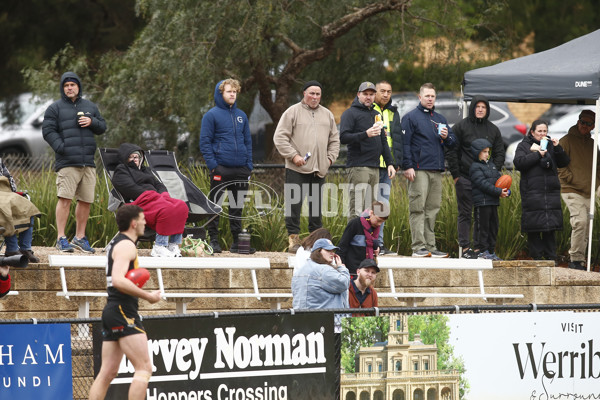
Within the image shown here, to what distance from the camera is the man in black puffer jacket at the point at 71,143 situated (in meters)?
11.0

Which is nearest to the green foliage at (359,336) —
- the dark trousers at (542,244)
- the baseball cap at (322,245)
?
the baseball cap at (322,245)

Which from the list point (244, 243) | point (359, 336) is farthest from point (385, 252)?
point (359, 336)

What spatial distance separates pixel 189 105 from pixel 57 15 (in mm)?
8098

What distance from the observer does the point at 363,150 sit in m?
11.9

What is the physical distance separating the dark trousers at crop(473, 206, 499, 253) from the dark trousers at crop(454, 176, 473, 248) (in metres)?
0.10

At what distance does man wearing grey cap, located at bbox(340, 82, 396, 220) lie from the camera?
38.8 feet

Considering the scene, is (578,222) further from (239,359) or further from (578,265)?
(239,359)

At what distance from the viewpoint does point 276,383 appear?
8.16 metres

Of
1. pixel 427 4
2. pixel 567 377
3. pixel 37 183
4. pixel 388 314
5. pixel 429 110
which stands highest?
pixel 427 4

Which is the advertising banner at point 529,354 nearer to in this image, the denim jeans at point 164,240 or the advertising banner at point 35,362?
the advertising banner at point 35,362

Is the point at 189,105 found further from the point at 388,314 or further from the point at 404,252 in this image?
the point at 388,314

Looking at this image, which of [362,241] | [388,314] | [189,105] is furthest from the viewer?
[189,105]

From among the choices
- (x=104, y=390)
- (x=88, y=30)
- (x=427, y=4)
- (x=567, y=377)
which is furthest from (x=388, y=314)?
(x=88, y=30)

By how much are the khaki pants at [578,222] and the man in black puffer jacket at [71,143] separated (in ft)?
18.7
